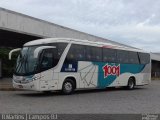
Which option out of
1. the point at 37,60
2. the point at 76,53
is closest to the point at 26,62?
the point at 37,60

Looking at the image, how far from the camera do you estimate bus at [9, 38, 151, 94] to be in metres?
20.4

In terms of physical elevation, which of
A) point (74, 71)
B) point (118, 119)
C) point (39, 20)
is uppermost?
point (39, 20)

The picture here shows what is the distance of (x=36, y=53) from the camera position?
1991 centimetres

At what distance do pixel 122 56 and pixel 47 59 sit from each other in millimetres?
7628

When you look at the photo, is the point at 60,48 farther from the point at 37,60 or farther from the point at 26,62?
the point at 26,62

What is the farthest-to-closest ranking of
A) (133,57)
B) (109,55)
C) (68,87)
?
(133,57) → (109,55) → (68,87)

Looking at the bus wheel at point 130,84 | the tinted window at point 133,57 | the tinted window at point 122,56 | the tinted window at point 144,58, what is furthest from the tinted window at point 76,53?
the tinted window at point 144,58

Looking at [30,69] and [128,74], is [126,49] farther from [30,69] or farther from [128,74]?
[30,69]

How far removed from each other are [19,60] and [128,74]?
9159 mm

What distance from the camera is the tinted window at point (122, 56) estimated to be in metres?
26.5

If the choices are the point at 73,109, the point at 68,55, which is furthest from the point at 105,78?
the point at 73,109

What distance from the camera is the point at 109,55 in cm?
2548

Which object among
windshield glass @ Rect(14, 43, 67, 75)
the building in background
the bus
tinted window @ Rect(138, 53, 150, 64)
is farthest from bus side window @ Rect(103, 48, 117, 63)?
the building in background

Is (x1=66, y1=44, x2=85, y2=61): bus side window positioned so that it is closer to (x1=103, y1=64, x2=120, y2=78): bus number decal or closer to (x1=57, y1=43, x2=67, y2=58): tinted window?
(x1=57, y1=43, x2=67, y2=58): tinted window
